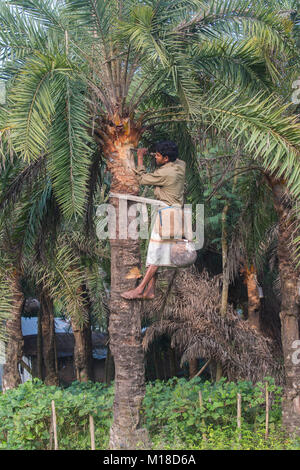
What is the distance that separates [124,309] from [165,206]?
1567mm

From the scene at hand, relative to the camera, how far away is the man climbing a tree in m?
7.50

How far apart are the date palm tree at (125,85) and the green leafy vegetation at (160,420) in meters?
0.78

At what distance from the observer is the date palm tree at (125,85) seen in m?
6.91

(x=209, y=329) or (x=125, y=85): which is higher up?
(x=125, y=85)

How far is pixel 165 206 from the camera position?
7.54m

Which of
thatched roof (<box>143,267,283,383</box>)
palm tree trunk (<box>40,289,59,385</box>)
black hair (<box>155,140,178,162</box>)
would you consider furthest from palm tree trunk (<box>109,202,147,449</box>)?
palm tree trunk (<box>40,289,59,385</box>)

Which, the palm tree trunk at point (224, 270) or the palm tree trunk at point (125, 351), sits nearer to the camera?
the palm tree trunk at point (125, 351)

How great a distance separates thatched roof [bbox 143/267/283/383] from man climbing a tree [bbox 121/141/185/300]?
446 centimetres

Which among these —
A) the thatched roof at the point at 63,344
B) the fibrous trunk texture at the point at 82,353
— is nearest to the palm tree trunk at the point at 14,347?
the fibrous trunk texture at the point at 82,353

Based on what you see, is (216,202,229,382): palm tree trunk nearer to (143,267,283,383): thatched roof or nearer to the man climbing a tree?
(143,267,283,383): thatched roof

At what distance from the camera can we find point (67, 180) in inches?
286

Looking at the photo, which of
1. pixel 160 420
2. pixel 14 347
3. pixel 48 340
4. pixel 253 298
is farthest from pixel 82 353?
pixel 160 420

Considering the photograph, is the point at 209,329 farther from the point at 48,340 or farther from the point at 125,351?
the point at 48,340

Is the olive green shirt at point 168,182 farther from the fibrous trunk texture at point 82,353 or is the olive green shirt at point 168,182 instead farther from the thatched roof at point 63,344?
the thatched roof at point 63,344
